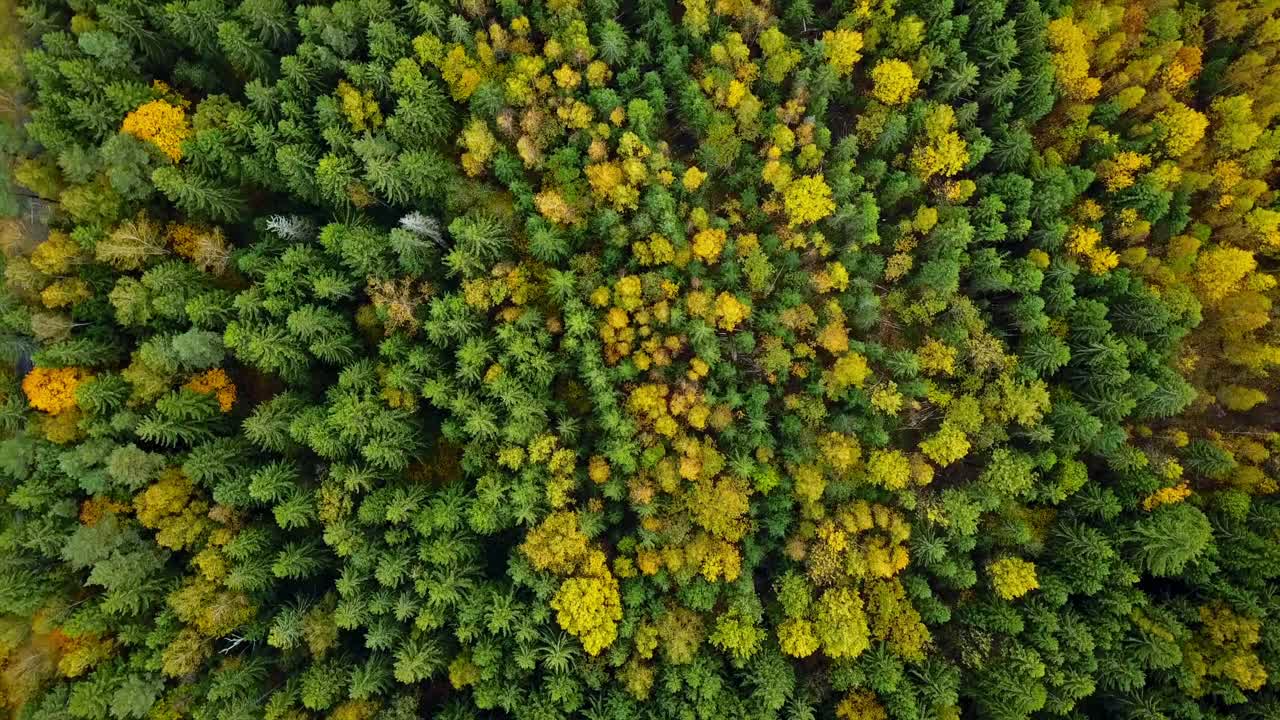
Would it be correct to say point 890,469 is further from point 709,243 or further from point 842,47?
point 842,47

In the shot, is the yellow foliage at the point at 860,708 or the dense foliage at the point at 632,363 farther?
the yellow foliage at the point at 860,708

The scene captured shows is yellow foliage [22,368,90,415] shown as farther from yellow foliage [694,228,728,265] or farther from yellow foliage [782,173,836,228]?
yellow foliage [782,173,836,228]

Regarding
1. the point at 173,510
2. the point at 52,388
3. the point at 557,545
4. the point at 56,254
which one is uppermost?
the point at 557,545

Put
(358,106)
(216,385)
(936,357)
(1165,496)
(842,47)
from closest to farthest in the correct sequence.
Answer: (358,106), (1165,496), (216,385), (936,357), (842,47)

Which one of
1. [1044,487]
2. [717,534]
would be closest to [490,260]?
[717,534]

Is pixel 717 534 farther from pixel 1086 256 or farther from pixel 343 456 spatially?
pixel 1086 256

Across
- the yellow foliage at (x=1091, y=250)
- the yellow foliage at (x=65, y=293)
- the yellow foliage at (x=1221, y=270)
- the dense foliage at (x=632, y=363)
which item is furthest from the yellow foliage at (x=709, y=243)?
the yellow foliage at (x=65, y=293)

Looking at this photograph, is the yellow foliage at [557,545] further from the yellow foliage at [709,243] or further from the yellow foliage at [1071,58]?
the yellow foliage at [1071,58]

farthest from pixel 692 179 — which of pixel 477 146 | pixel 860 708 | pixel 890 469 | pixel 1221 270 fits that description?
pixel 1221 270

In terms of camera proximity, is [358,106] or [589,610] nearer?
[589,610]

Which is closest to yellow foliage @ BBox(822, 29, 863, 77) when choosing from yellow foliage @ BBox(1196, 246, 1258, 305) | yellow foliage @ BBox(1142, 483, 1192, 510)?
yellow foliage @ BBox(1196, 246, 1258, 305)
